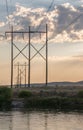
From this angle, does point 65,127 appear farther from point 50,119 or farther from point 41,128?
point 50,119

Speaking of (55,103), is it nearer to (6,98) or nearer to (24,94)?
(6,98)

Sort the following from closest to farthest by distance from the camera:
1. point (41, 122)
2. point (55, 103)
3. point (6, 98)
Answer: point (41, 122) < point (55, 103) < point (6, 98)

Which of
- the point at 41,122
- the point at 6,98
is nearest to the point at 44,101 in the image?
the point at 6,98

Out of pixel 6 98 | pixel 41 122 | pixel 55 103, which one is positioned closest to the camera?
pixel 41 122

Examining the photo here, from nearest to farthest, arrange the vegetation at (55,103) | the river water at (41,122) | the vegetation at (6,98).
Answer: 1. the river water at (41,122)
2. the vegetation at (55,103)
3. the vegetation at (6,98)

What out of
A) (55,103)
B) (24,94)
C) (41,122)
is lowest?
(55,103)

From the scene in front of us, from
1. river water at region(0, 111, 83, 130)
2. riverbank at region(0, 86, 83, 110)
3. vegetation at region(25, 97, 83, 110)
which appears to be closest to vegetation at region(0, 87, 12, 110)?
riverbank at region(0, 86, 83, 110)

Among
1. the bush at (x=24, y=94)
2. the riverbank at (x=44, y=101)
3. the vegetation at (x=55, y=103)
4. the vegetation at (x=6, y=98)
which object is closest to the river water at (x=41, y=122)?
the vegetation at (x=55, y=103)

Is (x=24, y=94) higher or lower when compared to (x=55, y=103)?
higher

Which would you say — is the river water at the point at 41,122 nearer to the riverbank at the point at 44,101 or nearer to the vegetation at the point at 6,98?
the riverbank at the point at 44,101

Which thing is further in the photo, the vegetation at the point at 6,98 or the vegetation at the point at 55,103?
the vegetation at the point at 6,98

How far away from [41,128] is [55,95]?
36.1 metres

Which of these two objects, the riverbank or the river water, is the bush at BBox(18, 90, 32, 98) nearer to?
the riverbank

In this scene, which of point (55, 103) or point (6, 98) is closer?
point (55, 103)
